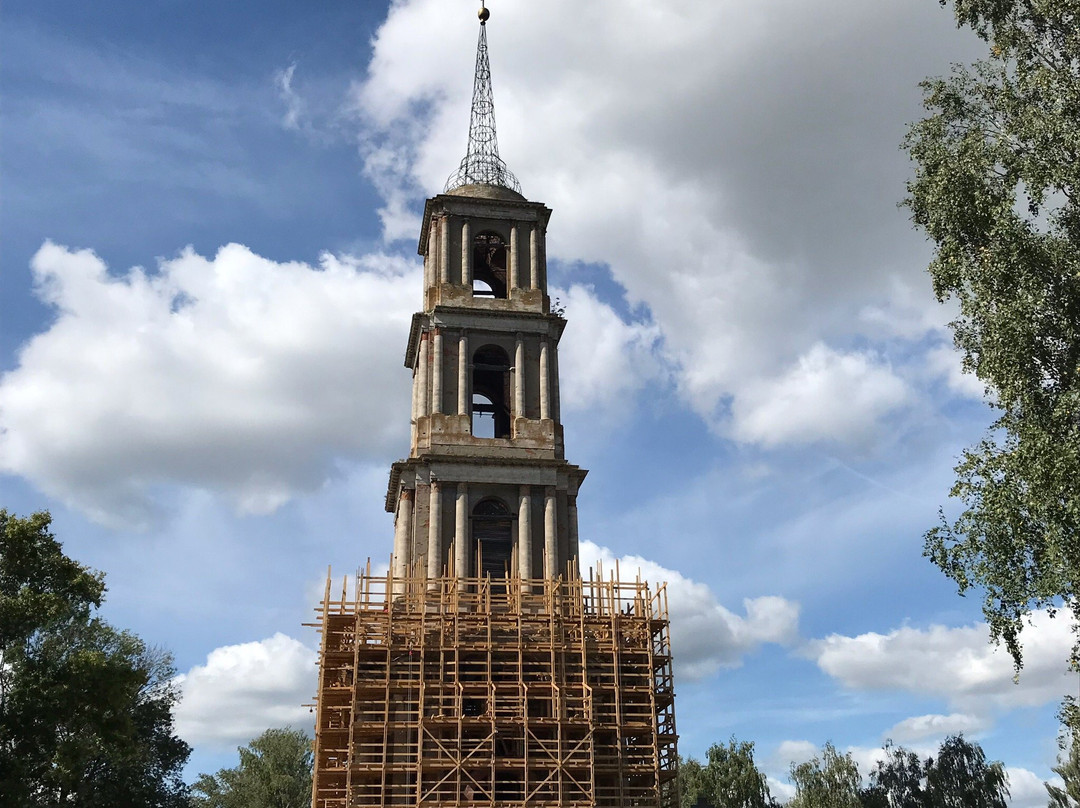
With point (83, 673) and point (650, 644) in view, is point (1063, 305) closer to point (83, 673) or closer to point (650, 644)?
point (650, 644)

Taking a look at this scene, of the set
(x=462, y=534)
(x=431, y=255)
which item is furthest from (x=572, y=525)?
(x=431, y=255)

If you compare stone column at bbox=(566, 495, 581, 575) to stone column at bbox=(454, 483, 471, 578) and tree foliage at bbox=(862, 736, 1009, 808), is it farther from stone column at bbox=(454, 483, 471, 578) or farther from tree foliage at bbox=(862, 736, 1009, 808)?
→ tree foliage at bbox=(862, 736, 1009, 808)

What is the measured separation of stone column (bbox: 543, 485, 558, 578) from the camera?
103 feet

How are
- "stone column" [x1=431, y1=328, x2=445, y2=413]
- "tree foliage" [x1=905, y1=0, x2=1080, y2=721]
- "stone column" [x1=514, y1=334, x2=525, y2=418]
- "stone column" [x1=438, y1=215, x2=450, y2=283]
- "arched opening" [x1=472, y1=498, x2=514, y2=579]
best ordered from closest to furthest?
"tree foliage" [x1=905, y1=0, x2=1080, y2=721] → "arched opening" [x1=472, y1=498, x2=514, y2=579] → "stone column" [x1=431, y1=328, x2=445, y2=413] → "stone column" [x1=514, y1=334, x2=525, y2=418] → "stone column" [x1=438, y1=215, x2=450, y2=283]

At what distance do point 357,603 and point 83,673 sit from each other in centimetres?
793

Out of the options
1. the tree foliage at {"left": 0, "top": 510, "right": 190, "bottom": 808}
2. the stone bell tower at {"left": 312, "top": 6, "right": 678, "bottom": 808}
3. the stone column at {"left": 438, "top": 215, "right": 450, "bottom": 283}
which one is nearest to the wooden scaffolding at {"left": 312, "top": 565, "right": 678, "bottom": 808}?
the stone bell tower at {"left": 312, "top": 6, "right": 678, "bottom": 808}

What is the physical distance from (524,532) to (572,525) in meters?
1.93

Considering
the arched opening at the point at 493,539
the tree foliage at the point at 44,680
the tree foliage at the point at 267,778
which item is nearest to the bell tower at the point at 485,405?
the arched opening at the point at 493,539

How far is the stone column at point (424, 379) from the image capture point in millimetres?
34094

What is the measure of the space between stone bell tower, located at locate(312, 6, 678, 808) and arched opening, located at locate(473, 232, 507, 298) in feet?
8.33

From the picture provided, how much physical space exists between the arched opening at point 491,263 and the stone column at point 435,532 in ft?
31.2

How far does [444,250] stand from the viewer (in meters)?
36.5

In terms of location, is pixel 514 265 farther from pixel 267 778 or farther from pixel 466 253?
pixel 267 778

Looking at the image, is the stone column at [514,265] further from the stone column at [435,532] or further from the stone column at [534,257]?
the stone column at [435,532]
